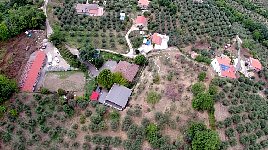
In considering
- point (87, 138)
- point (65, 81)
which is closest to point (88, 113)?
point (87, 138)

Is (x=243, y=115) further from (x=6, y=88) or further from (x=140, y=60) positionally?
(x=6, y=88)

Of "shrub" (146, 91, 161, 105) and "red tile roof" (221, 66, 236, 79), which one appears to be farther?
"red tile roof" (221, 66, 236, 79)

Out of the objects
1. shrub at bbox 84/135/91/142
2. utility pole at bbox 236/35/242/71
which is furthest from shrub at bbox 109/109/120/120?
utility pole at bbox 236/35/242/71

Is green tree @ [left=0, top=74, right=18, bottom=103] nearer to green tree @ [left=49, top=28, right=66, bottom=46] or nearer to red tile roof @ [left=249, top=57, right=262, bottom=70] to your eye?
green tree @ [left=49, top=28, right=66, bottom=46]

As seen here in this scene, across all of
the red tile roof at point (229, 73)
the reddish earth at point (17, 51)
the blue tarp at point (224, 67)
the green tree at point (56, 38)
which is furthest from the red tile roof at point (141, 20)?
the red tile roof at point (229, 73)

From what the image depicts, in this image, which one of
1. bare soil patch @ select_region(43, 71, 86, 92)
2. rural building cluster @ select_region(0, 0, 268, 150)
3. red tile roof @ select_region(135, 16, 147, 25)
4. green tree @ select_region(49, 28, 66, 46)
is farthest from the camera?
red tile roof @ select_region(135, 16, 147, 25)

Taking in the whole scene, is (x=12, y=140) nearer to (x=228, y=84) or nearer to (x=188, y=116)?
(x=188, y=116)
